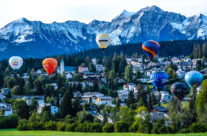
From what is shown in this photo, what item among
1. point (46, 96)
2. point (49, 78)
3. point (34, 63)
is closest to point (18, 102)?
point (46, 96)

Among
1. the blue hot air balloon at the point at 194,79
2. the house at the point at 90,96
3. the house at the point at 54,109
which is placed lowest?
the house at the point at 54,109

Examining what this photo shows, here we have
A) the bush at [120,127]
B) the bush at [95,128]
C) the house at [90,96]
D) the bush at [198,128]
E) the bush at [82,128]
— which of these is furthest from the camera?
the house at [90,96]

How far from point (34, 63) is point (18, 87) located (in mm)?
32108

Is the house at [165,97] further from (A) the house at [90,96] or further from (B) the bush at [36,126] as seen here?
(B) the bush at [36,126]

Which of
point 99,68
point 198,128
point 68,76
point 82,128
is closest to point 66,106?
point 82,128

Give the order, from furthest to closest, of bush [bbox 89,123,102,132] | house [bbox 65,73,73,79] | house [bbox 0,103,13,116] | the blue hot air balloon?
1. house [bbox 65,73,73,79]
2. house [bbox 0,103,13,116]
3. the blue hot air balloon
4. bush [bbox 89,123,102,132]

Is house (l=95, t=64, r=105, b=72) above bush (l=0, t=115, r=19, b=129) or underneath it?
above

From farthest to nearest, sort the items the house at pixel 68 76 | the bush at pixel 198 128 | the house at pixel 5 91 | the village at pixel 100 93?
the house at pixel 68 76 → the house at pixel 5 91 → the village at pixel 100 93 → the bush at pixel 198 128

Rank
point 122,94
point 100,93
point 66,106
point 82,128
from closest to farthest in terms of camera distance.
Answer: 1. point 82,128
2. point 66,106
3. point 100,93
4. point 122,94

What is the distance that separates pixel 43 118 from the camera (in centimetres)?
4119

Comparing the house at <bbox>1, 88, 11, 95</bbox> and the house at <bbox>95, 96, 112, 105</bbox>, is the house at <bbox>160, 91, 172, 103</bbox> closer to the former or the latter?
the house at <bbox>95, 96, 112, 105</bbox>

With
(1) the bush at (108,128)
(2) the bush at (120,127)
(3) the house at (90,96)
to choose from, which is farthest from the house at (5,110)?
(2) the bush at (120,127)

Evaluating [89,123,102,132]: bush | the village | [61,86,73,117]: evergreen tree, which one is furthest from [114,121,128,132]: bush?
[61,86,73,117]: evergreen tree

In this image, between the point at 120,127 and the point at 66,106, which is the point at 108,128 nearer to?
the point at 120,127
